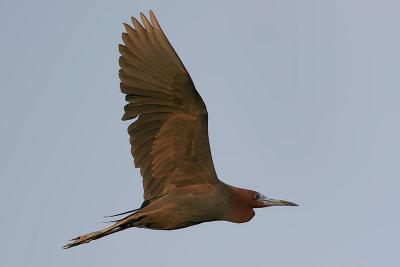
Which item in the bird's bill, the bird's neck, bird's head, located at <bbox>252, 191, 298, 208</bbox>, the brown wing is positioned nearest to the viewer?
the brown wing

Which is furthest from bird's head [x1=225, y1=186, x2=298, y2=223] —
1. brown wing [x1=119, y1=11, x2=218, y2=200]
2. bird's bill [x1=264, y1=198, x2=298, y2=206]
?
brown wing [x1=119, y1=11, x2=218, y2=200]

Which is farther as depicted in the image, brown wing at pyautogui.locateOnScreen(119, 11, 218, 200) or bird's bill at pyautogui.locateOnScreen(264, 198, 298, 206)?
bird's bill at pyautogui.locateOnScreen(264, 198, 298, 206)

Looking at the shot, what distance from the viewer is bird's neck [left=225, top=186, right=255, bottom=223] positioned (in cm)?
1190

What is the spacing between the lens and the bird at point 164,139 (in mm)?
11227

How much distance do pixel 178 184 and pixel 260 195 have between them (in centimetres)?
136

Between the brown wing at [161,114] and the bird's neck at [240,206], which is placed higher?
the brown wing at [161,114]

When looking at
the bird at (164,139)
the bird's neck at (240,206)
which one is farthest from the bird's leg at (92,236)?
the bird's neck at (240,206)

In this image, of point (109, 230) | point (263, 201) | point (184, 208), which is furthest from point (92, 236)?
point (263, 201)

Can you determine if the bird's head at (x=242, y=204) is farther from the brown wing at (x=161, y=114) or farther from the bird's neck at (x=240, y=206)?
the brown wing at (x=161, y=114)

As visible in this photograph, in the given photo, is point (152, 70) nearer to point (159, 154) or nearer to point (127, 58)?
point (127, 58)

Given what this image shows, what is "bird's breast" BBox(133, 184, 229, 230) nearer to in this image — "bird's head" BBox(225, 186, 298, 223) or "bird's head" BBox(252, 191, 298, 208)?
"bird's head" BBox(225, 186, 298, 223)

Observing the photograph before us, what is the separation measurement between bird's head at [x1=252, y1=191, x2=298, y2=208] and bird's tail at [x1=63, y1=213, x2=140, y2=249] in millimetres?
1797

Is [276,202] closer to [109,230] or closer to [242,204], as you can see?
[242,204]

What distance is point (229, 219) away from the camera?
11.9m
